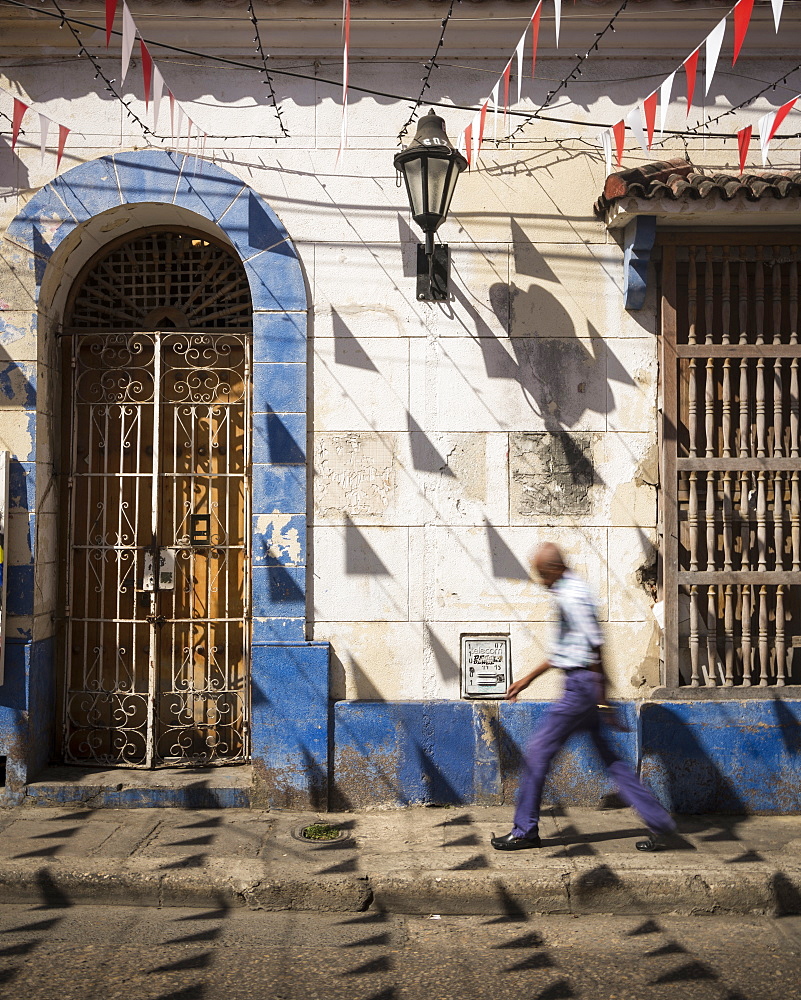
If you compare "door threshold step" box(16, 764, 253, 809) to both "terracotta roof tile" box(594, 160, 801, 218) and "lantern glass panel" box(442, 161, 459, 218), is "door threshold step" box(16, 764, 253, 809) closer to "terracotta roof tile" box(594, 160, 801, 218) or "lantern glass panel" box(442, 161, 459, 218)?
"lantern glass panel" box(442, 161, 459, 218)

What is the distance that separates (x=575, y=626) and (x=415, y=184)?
2696 mm

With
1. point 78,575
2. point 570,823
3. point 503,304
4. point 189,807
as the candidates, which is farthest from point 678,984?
point 78,575

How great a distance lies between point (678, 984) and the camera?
3.62 metres

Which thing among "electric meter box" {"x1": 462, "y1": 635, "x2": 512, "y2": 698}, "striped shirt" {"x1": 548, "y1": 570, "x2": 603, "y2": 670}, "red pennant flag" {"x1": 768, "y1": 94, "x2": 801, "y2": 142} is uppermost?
"red pennant flag" {"x1": 768, "y1": 94, "x2": 801, "y2": 142}

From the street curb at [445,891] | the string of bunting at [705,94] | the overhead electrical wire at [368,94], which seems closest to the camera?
the string of bunting at [705,94]

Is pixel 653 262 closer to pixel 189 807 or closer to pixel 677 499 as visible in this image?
pixel 677 499

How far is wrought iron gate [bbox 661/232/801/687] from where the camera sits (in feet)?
18.4

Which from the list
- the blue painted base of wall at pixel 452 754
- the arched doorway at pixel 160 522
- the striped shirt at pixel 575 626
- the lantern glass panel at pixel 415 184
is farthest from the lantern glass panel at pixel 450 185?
the blue painted base of wall at pixel 452 754

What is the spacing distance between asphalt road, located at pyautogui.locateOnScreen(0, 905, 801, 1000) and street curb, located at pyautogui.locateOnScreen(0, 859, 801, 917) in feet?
0.22

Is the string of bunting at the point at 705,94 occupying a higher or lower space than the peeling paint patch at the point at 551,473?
higher

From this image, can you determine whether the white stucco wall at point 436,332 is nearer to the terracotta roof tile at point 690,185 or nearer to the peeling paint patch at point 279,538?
the peeling paint patch at point 279,538

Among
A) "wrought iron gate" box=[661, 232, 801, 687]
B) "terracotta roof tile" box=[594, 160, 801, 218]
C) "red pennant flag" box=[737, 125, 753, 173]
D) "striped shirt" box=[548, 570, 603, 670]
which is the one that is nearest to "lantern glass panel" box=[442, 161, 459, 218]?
"terracotta roof tile" box=[594, 160, 801, 218]

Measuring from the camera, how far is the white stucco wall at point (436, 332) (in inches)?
224

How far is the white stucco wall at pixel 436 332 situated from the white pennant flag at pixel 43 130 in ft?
0.21
